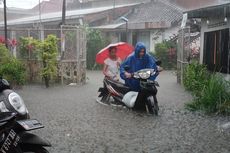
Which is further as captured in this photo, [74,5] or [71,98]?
[74,5]

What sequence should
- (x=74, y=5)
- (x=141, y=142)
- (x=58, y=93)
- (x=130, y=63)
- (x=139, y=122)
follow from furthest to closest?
(x=74, y=5), (x=58, y=93), (x=130, y=63), (x=139, y=122), (x=141, y=142)

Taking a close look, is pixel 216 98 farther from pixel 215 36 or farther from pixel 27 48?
pixel 27 48

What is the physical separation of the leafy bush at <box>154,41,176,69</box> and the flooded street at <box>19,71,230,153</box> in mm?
13030

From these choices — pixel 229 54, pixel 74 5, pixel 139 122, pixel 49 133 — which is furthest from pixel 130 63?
pixel 74 5

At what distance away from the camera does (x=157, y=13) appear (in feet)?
97.8

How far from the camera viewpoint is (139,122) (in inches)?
333

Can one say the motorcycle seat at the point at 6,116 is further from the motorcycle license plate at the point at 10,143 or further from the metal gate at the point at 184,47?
the metal gate at the point at 184,47

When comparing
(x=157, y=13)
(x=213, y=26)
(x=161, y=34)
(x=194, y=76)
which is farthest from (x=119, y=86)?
(x=157, y=13)

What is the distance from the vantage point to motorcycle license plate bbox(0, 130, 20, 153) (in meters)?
3.84

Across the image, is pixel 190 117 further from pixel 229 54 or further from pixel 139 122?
pixel 229 54

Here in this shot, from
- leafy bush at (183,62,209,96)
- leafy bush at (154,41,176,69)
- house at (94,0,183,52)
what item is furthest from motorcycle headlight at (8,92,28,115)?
house at (94,0,183,52)

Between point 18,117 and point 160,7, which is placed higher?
point 160,7

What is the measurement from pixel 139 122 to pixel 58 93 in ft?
17.6

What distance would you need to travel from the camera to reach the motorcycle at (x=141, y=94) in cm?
934
